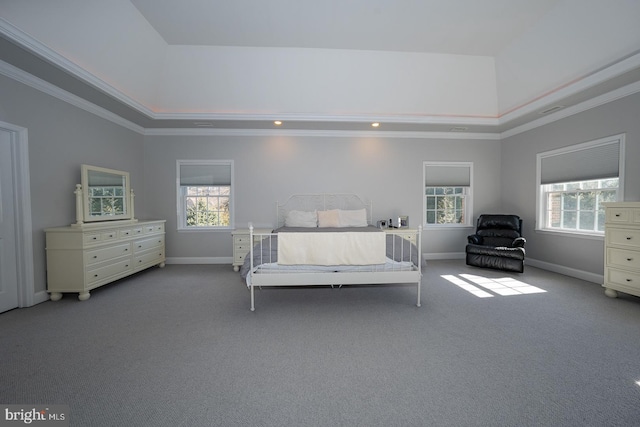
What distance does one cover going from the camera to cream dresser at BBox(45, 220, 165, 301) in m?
3.72

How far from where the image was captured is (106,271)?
414 cm

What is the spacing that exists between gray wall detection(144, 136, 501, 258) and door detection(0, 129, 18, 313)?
258cm

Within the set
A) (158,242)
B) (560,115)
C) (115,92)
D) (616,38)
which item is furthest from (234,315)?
(560,115)

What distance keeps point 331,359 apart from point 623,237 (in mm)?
4365

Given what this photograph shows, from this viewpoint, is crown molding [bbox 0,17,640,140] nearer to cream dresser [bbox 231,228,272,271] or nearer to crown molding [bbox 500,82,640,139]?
crown molding [bbox 500,82,640,139]

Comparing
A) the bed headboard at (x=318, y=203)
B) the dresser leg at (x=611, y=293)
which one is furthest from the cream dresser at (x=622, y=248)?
the bed headboard at (x=318, y=203)

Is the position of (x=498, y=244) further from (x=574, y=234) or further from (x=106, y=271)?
(x=106, y=271)

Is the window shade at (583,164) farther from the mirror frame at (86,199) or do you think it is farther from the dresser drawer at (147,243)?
the mirror frame at (86,199)

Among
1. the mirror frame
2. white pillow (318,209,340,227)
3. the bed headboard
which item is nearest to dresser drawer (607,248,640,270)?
the bed headboard

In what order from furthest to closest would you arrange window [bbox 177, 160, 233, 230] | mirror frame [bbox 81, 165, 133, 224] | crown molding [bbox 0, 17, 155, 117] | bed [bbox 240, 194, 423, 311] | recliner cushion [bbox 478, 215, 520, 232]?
window [bbox 177, 160, 233, 230]
recliner cushion [bbox 478, 215, 520, 232]
mirror frame [bbox 81, 165, 133, 224]
bed [bbox 240, 194, 423, 311]
crown molding [bbox 0, 17, 155, 117]

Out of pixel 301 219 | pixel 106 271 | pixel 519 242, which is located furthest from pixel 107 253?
pixel 519 242

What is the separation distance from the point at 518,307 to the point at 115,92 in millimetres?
6655

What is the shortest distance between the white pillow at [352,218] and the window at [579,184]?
361cm

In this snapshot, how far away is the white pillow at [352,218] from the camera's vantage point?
565 cm
